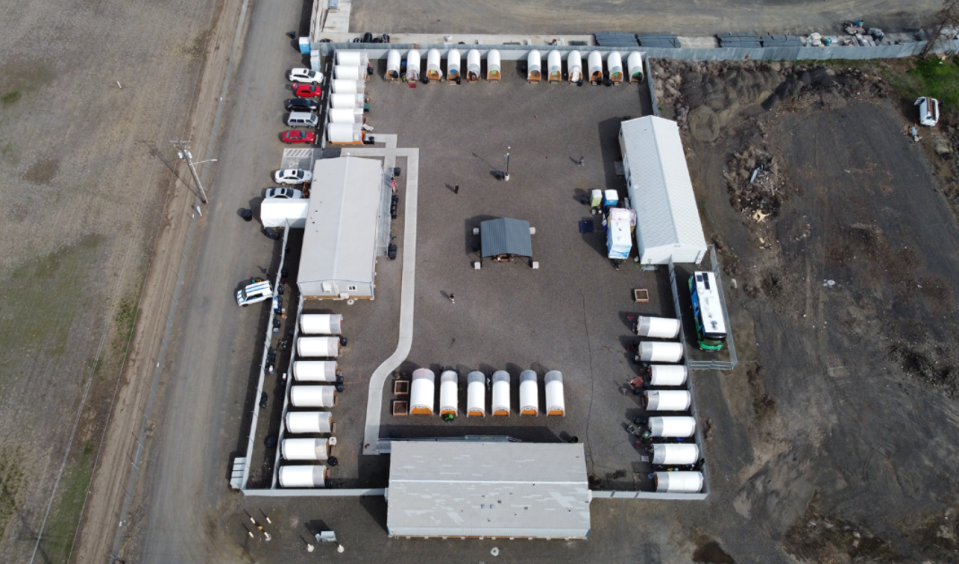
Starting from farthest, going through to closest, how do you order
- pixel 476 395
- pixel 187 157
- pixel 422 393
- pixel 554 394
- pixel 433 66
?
pixel 433 66, pixel 187 157, pixel 554 394, pixel 476 395, pixel 422 393

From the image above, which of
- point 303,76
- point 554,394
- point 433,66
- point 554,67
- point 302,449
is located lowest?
point 302,449

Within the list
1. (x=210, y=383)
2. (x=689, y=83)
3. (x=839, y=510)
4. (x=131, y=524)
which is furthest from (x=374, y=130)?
(x=839, y=510)

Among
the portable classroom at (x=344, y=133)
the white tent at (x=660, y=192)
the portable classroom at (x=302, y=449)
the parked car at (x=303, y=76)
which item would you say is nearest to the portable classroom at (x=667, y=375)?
the white tent at (x=660, y=192)

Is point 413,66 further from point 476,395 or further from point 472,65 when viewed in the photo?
point 476,395

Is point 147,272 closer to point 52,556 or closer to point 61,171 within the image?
point 61,171

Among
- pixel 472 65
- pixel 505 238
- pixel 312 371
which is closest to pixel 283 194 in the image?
pixel 312 371
